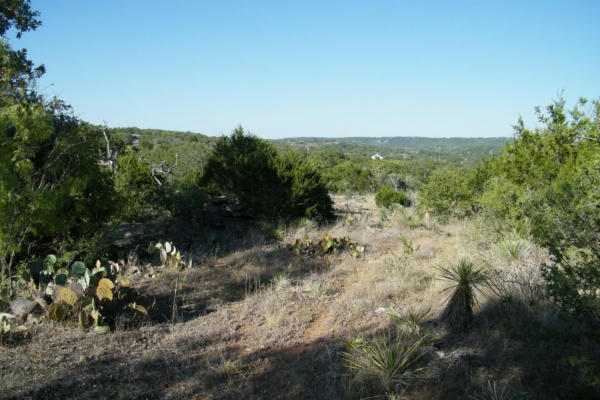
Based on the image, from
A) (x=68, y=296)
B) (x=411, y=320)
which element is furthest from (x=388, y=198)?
(x=68, y=296)

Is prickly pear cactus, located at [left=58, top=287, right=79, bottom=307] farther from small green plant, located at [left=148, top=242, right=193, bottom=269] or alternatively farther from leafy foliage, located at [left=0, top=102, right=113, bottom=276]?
small green plant, located at [left=148, top=242, right=193, bottom=269]

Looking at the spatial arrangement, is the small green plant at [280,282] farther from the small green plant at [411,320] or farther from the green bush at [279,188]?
the green bush at [279,188]

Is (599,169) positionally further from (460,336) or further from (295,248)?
(295,248)

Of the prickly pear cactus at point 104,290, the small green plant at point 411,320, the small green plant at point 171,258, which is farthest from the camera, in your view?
the small green plant at point 171,258

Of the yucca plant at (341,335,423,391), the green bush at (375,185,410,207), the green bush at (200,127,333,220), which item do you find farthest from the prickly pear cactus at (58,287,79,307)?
the green bush at (375,185,410,207)

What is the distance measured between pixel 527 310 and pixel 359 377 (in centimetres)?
203

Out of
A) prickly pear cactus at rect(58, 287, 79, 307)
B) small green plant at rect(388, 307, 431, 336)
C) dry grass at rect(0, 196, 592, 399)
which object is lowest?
dry grass at rect(0, 196, 592, 399)

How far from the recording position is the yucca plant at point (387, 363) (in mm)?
3084

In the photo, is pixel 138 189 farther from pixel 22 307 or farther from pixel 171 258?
pixel 22 307

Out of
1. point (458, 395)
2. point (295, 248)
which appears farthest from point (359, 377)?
point (295, 248)

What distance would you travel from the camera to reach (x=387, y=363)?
3.15 meters

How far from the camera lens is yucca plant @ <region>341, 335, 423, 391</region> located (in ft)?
10.1

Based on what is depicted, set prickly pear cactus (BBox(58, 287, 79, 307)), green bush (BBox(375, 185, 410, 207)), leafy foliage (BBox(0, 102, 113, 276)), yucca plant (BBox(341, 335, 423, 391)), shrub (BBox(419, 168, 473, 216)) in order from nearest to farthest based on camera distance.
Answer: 1. yucca plant (BBox(341, 335, 423, 391))
2. prickly pear cactus (BBox(58, 287, 79, 307))
3. leafy foliage (BBox(0, 102, 113, 276))
4. shrub (BBox(419, 168, 473, 216))
5. green bush (BBox(375, 185, 410, 207))

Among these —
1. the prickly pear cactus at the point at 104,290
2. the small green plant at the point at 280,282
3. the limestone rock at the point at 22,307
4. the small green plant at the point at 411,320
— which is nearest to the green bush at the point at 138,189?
the limestone rock at the point at 22,307
